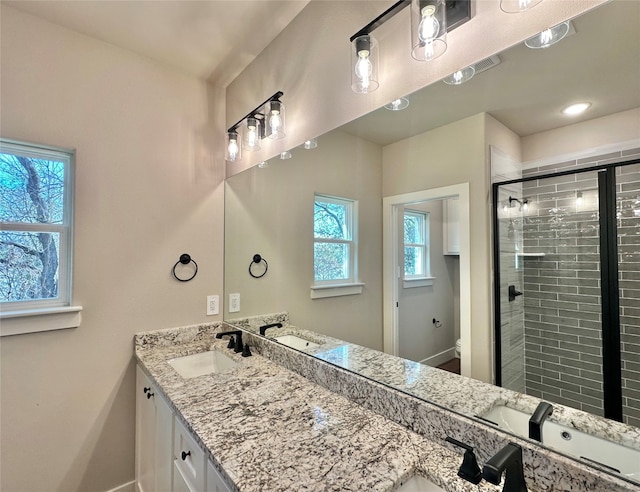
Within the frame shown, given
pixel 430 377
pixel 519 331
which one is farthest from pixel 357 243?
pixel 519 331

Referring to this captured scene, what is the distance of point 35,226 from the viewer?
5.29 ft

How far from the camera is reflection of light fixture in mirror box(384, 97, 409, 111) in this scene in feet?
3.76

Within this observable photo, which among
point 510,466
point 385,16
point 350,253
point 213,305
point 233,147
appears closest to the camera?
point 510,466

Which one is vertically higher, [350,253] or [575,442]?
[350,253]

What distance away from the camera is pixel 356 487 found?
0.78 m

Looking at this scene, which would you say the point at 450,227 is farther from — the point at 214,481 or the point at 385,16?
the point at 214,481

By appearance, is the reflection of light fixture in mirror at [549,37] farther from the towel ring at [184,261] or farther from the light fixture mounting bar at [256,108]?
the towel ring at [184,261]

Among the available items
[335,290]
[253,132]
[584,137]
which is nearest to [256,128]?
[253,132]

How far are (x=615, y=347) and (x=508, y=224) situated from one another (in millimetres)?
396

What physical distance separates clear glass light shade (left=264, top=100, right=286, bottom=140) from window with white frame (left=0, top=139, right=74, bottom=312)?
1091 mm

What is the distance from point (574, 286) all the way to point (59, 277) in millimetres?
2233

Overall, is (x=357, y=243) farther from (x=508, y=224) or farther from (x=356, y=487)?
(x=356, y=487)

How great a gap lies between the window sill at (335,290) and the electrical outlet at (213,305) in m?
0.81

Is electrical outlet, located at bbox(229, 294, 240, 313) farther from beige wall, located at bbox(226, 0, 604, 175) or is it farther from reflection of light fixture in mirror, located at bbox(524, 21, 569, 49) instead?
reflection of light fixture in mirror, located at bbox(524, 21, 569, 49)
